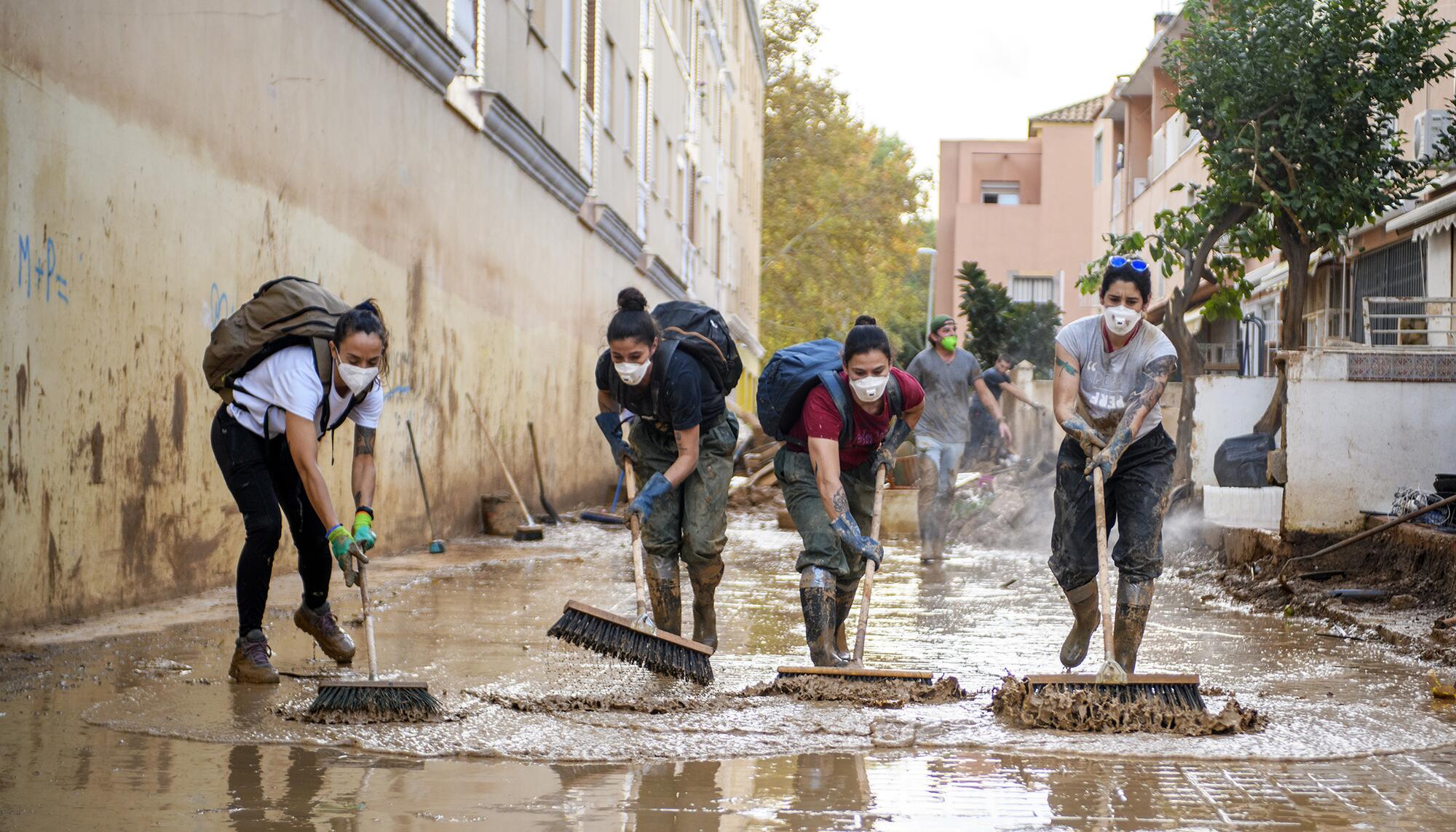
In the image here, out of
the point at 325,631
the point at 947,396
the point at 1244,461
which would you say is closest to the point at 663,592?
the point at 325,631

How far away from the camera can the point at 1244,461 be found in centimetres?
1241

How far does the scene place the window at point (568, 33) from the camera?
59.8 feet

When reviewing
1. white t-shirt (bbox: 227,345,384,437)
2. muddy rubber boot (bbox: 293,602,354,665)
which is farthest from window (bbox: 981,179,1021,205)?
white t-shirt (bbox: 227,345,384,437)

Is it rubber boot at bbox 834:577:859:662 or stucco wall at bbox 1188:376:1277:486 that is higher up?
stucco wall at bbox 1188:376:1277:486

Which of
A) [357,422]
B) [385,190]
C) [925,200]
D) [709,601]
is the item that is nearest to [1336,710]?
[709,601]

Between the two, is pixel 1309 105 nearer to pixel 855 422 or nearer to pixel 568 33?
pixel 568 33

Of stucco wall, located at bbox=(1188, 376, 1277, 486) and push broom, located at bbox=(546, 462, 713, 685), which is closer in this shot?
push broom, located at bbox=(546, 462, 713, 685)

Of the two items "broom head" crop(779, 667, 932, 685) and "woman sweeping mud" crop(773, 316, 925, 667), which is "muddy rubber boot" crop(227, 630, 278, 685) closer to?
"broom head" crop(779, 667, 932, 685)

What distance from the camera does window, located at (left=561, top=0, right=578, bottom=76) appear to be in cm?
Answer: 1822

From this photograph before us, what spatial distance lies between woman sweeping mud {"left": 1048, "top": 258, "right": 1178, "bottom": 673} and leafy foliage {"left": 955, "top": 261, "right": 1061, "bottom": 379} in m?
21.6

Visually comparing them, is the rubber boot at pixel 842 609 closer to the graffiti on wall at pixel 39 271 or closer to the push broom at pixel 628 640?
the push broom at pixel 628 640

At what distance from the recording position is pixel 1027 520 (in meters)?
→ 14.6

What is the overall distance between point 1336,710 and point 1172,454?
45.9 inches

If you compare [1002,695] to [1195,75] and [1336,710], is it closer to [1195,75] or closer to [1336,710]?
[1336,710]
